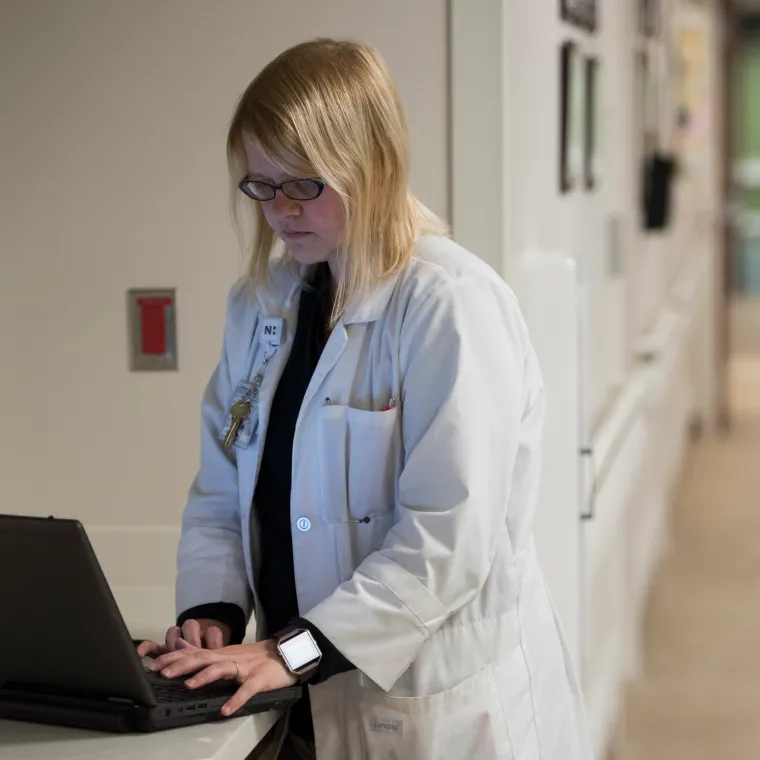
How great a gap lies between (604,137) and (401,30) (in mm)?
1593

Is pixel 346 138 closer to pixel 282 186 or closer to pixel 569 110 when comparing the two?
pixel 282 186

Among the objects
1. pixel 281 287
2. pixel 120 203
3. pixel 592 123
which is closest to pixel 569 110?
pixel 592 123

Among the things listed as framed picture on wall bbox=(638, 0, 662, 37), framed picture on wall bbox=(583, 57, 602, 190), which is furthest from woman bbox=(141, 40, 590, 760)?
framed picture on wall bbox=(638, 0, 662, 37)

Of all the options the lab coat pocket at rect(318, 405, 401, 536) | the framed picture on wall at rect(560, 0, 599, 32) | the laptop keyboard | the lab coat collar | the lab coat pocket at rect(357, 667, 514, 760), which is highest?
the framed picture on wall at rect(560, 0, 599, 32)

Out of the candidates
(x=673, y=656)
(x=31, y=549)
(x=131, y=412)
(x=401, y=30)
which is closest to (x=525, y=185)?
(x=401, y=30)

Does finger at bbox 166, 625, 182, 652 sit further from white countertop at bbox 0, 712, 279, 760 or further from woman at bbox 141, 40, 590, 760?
white countertop at bbox 0, 712, 279, 760

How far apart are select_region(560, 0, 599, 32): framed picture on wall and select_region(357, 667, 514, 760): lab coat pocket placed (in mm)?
1791

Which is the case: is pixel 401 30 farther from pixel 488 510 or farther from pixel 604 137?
pixel 604 137

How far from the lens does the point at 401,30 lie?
2.18m

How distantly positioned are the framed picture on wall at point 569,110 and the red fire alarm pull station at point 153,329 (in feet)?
3.34

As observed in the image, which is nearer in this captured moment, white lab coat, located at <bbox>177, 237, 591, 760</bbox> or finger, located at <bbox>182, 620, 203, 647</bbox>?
white lab coat, located at <bbox>177, 237, 591, 760</bbox>

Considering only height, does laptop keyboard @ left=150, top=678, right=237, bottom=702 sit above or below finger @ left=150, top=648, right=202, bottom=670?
below

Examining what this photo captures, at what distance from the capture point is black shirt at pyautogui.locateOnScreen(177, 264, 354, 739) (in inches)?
63.7

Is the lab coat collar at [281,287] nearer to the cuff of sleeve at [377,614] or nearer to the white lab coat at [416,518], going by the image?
the white lab coat at [416,518]
